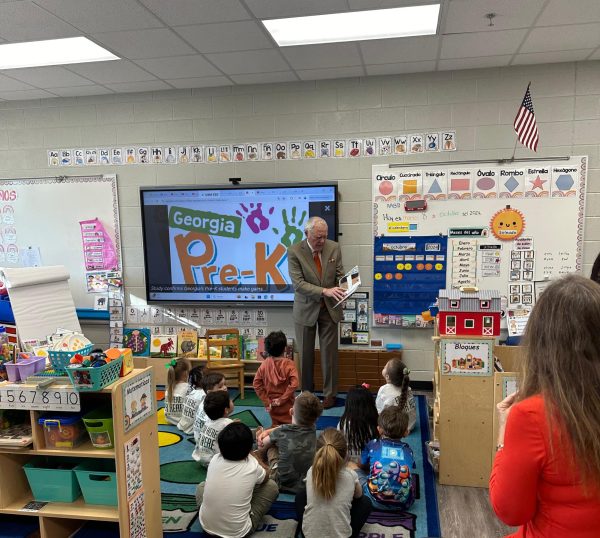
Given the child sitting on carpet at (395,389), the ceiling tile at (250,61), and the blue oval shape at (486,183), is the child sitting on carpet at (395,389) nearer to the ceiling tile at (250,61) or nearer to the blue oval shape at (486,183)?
the blue oval shape at (486,183)

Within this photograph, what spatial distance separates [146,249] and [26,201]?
1.50 meters

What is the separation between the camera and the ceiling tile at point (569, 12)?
→ 290cm

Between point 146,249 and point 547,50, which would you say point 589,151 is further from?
point 146,249

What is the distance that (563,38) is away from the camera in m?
3.45

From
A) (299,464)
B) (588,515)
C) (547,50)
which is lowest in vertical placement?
(299,464)

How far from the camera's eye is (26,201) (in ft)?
16.6

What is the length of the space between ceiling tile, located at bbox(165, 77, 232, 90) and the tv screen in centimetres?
94

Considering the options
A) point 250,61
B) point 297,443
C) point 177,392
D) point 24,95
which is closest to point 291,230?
point 250,61

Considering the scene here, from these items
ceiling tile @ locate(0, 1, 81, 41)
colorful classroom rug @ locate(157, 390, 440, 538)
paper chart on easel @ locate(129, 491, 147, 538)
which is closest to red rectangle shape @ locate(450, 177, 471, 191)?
colorful classroom rug @ locate(157, 390, 440, 538)

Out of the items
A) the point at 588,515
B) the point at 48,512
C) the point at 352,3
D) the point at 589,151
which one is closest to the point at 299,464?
the point at 48,512

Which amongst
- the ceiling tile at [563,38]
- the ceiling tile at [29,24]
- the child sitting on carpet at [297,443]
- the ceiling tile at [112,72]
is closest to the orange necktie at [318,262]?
the child sitting on carpet at [297,443]

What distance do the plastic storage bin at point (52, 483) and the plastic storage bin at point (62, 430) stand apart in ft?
0.46

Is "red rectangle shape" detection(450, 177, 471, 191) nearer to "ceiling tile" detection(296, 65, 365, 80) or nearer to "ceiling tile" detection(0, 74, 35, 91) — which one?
"ceiling tile" detection(296, 65, 365, 80)

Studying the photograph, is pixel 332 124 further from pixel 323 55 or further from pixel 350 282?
pixel 350 282
